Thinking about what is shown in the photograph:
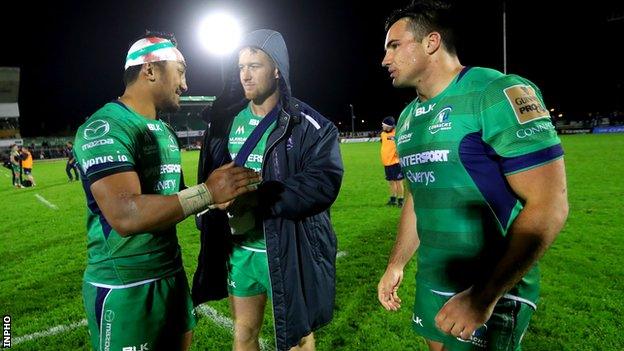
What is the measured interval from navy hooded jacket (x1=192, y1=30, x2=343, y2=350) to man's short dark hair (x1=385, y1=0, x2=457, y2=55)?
2.99 feet

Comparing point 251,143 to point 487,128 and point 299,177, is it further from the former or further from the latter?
point 487,128

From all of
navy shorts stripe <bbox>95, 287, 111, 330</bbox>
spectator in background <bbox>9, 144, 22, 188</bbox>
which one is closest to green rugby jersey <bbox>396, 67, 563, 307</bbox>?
navy shorts stripe <bbox>95, 287, 111, 330</bbox>

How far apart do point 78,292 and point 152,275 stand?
13.7 feet

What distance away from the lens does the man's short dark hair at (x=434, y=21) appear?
86.2 inches

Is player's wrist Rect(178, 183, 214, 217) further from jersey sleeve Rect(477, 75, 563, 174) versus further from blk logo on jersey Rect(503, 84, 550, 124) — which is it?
blk logo on jersey Rect(503, 84, 550, 124)

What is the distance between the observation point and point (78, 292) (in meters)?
5.77

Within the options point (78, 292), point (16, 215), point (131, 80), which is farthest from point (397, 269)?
point (16, 215)

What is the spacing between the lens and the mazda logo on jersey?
Answer: 2189 mm

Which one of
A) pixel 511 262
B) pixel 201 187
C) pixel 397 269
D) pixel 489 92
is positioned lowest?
pixel 397 269

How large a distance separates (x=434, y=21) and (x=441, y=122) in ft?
1.97

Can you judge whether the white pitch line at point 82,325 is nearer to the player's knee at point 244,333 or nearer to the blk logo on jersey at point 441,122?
the player's knee at point 244,333

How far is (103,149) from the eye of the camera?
6.98 ft

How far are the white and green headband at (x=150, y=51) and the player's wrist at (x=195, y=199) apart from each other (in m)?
1.10

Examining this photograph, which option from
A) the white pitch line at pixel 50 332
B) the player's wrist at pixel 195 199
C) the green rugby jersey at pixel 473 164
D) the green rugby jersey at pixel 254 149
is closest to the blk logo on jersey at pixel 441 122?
the green rugby jersey at pixel 473 164
